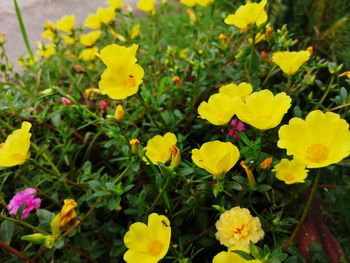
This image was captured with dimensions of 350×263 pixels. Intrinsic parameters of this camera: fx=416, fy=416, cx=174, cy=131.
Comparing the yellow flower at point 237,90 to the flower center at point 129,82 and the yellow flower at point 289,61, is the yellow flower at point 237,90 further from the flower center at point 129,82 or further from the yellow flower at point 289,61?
the flower center at point 129,82

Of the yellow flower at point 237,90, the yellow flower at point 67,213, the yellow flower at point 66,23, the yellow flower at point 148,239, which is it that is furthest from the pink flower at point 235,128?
the yellow flower at point 66,23

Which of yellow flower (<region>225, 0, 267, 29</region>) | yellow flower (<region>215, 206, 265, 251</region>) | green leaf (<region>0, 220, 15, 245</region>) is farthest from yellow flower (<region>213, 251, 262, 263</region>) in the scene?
yellow flower (<region>225, 0, 267, 29</region>)

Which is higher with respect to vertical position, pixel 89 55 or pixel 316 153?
pixel 316 153

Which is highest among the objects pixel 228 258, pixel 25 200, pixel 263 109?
pixel 263 109

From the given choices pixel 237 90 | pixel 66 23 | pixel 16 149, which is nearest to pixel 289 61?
pixel 237 90

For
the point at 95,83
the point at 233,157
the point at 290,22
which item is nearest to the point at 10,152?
the point at 233,157

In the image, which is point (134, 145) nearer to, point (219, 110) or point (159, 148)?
point (159, 148)

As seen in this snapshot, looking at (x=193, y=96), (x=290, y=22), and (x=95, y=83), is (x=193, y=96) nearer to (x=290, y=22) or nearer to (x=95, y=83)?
(x=95, y=83)
